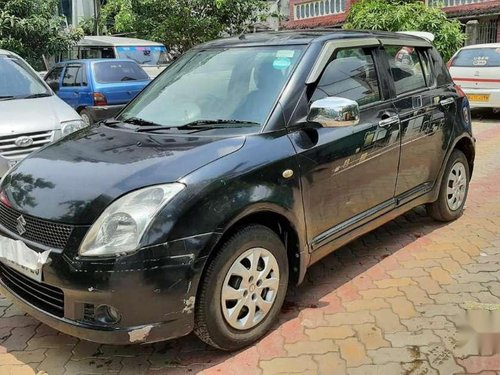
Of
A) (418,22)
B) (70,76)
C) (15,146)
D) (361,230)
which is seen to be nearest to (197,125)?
(361,230)

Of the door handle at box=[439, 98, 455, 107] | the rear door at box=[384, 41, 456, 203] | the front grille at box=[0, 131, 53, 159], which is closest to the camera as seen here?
the rear door at box=[384, 41, 456, 203]

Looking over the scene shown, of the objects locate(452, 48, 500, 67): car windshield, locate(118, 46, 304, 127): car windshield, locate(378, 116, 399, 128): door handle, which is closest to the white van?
locate(452, 48, 500, 67): car windshield

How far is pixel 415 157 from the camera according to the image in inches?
167

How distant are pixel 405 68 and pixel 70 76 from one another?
9.38 m

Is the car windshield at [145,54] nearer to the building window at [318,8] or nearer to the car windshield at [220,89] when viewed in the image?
the building window at [318,8]

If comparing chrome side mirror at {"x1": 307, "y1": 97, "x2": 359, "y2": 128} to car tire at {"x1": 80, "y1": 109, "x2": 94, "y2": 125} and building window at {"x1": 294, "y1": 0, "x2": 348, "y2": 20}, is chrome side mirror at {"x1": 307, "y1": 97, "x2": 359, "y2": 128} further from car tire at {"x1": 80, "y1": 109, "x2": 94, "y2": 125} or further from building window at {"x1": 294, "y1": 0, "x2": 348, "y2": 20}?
building window at {"x1": 294, "y1": 0, "x2": 348, "y2": 20}

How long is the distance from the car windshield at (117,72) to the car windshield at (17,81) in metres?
4.65

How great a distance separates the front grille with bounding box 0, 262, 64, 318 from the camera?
8.86 feet

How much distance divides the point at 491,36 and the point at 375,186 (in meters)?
16.0

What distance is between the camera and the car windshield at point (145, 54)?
46.7ft

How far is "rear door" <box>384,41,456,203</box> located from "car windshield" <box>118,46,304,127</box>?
110 cm

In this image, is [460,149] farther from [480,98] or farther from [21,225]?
[480,98]

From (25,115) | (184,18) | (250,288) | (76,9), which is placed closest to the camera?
(250,288)

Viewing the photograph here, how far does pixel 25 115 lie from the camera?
220 inches
